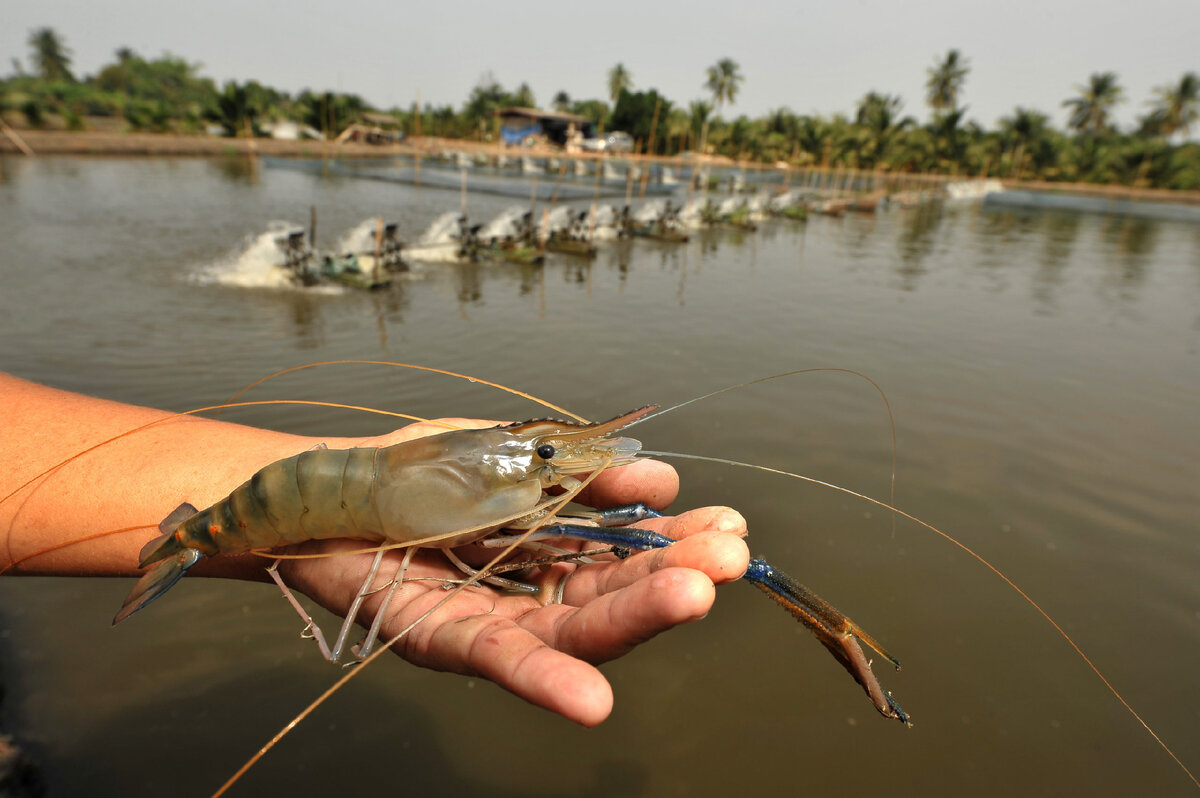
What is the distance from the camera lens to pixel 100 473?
2705mm

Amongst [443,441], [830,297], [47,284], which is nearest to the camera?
[443,441]

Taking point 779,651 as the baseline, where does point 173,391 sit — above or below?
above

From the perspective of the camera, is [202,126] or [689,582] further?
[202,126]

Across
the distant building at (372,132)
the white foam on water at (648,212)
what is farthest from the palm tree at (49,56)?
the white foam on water at (648,212)

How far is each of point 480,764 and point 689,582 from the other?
239cm

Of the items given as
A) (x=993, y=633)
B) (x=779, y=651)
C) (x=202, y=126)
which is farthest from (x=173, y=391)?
(x=202, y=126)

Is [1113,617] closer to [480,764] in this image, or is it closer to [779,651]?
[779,651]

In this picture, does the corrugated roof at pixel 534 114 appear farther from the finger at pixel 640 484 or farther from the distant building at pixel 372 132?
the finger at pixel 640 484

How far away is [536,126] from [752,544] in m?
73.0

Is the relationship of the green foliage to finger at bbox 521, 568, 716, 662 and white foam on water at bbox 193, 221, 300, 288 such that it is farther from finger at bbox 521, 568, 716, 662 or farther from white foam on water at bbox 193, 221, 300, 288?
finger at bbox 521, 568, 716, 662

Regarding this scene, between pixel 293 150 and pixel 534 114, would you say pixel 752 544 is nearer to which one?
pixel 293 150

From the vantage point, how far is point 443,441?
269cm

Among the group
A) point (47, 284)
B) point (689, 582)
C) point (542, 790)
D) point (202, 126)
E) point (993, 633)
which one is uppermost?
point (202, 126)

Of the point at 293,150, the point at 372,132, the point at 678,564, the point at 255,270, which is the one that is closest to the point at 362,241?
the point at 255,270
